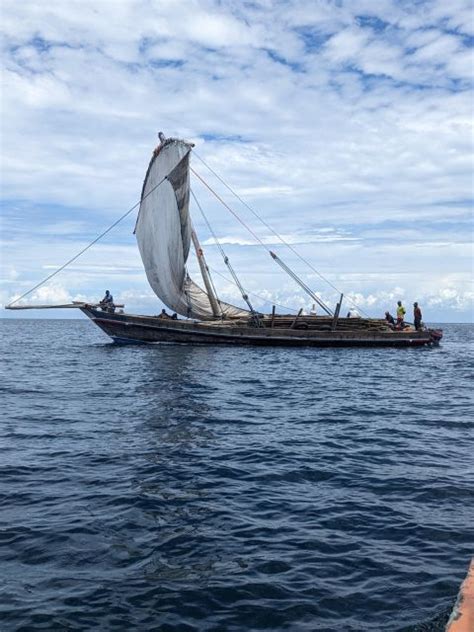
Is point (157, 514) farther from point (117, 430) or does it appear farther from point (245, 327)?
point (245, 327)

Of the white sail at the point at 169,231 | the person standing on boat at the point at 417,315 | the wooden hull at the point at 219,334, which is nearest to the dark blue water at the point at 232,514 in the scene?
the wooden hull at the point at 219,334

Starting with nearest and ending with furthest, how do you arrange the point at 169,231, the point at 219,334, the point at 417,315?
the point at 169,231 → the point at 219,334 → the point at 417,315

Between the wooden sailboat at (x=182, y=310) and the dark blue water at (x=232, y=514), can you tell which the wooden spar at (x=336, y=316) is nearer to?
the wooden sailboat at (x=182, y=310)

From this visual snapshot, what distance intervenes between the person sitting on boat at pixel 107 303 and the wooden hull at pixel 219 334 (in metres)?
0.48

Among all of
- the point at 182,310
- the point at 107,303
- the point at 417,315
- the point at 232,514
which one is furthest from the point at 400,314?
the point at 232,514

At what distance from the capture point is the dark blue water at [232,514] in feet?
19.9

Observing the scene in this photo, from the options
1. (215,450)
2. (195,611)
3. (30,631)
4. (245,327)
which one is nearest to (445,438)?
(215,450)

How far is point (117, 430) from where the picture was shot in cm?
1406

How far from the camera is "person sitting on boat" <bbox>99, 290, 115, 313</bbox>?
4109cm

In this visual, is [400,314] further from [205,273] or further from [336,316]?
[205,273]

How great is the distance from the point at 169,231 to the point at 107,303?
285 inches

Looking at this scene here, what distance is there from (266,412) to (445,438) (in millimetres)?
5392

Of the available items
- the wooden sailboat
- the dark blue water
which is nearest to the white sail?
the wooden sailboat

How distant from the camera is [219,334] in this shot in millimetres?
39781
